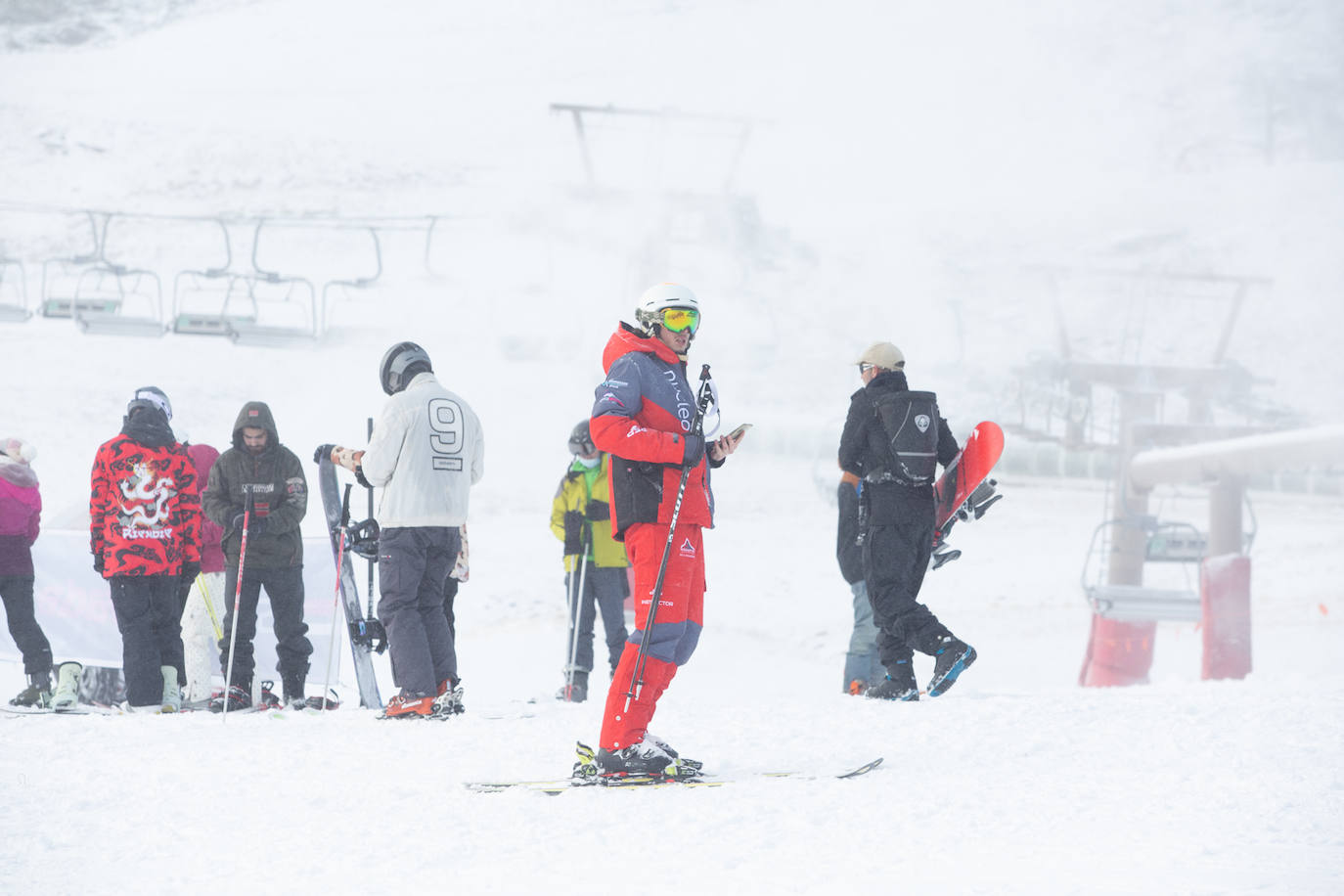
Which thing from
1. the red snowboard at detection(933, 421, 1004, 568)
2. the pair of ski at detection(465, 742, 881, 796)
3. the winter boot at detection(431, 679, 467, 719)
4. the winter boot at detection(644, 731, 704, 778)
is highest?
the red snowboard at detection(933, 421, 1004, 568)

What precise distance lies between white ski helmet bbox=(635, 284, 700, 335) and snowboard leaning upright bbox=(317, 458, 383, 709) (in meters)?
2.16

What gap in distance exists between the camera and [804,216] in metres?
21.5

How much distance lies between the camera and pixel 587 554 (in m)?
5.74

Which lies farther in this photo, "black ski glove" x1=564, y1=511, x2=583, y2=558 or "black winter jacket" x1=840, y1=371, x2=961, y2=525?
"black ski glove" x1=564, y1=511, x2=583, y2=558

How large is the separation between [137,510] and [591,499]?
6.50 ft

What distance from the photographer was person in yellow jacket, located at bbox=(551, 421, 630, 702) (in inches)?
223

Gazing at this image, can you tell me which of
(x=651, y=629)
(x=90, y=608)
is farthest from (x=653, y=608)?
(x=90, y=608)

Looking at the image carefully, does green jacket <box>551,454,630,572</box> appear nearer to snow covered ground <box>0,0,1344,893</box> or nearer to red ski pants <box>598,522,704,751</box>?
snow covered ground <box>0,0,1344,893</box>


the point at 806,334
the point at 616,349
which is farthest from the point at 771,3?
the point at 616,349

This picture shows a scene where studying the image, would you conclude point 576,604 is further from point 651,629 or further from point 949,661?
point 651,629

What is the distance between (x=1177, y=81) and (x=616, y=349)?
19567 mm

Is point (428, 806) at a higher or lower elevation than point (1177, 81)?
lower

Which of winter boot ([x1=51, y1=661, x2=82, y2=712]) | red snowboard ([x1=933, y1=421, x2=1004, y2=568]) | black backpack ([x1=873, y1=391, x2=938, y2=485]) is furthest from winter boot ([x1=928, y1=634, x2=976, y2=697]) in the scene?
winter boot ([x1=51, y1=661, x2=82, y2=712])

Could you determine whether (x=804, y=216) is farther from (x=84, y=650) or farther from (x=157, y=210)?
(x=84, y=650)
